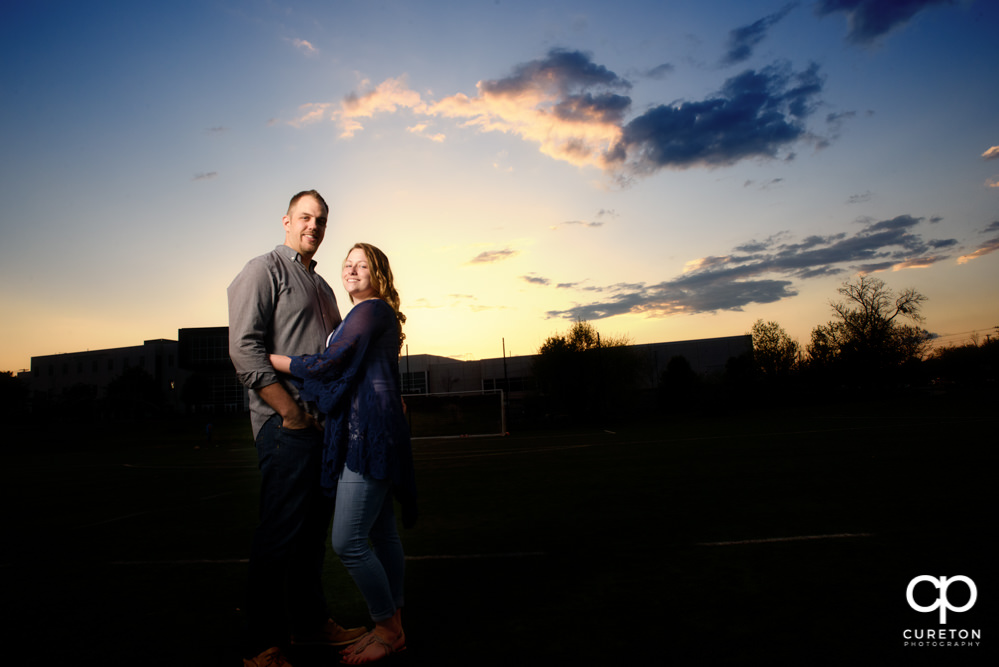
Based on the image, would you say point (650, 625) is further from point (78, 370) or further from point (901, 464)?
point (78, 370)

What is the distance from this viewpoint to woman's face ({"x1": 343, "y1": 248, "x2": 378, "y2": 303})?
2715 millimetres

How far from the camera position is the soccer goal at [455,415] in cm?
3047

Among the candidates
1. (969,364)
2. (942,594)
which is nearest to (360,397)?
(942,594)

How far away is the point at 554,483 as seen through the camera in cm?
862

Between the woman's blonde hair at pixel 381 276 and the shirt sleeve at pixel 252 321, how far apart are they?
0.37 m

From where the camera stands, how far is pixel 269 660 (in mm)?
2469

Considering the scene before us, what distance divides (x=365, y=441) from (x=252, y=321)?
2.38 ft

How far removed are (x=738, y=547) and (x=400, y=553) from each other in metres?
2.73

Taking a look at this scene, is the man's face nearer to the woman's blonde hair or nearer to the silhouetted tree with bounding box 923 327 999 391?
the woman's blonde hair

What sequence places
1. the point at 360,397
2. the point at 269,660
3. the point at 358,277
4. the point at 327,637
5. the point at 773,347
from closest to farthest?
1. the point at 269,660
2. the point at 360,397
3. the point at 358,277
4. the point at 327,637
5. the point at 773,347

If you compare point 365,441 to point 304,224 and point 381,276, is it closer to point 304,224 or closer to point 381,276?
point 381,276

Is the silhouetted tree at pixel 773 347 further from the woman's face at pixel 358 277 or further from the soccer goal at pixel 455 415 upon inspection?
the woman's face at pixel 358 277

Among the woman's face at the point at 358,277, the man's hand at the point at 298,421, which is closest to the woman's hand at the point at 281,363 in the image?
the man's hand at the point at 298,421

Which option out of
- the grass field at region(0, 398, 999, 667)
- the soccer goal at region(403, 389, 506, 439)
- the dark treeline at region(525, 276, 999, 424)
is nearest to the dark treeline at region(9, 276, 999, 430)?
the dark treeline at region(525, 276, 999, 424)
